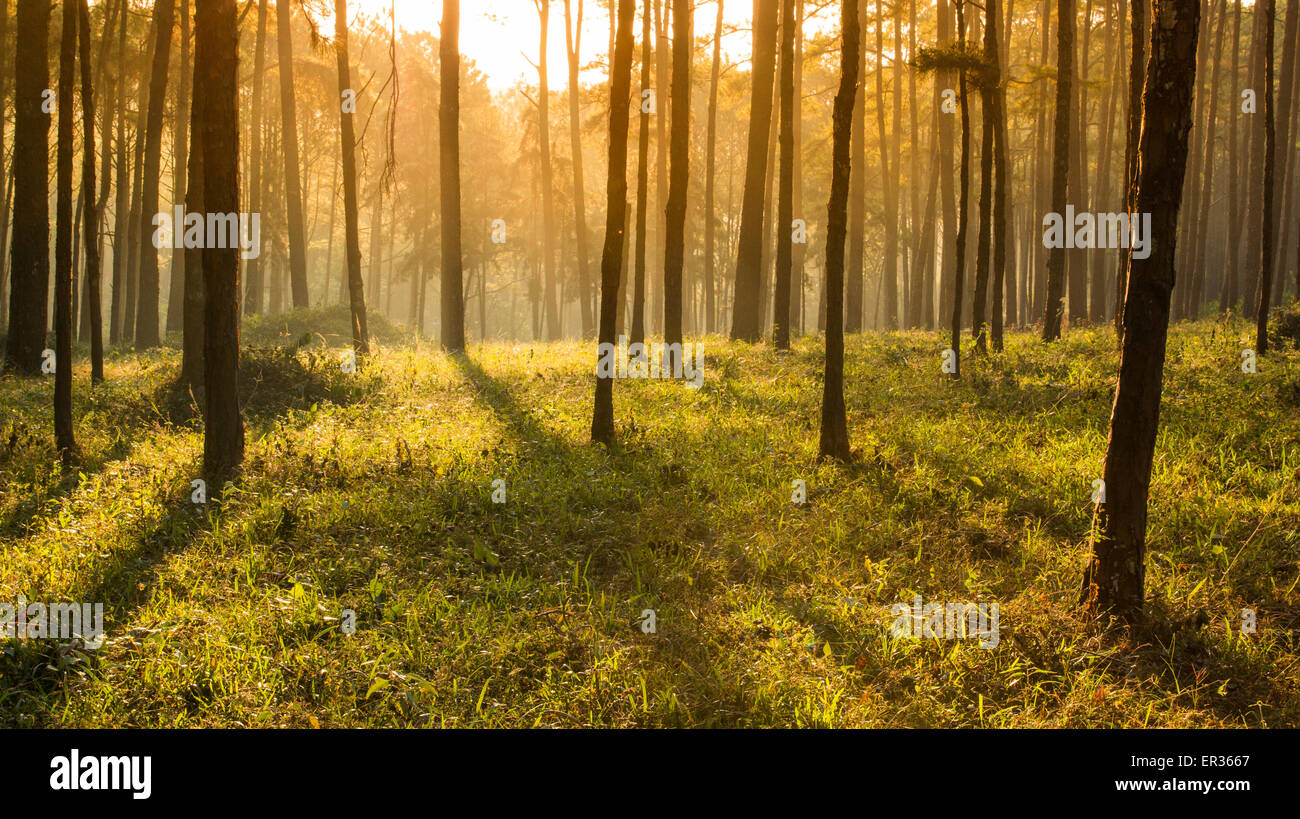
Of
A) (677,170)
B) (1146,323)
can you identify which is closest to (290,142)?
(677,170)

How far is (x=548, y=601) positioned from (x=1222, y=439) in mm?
8064

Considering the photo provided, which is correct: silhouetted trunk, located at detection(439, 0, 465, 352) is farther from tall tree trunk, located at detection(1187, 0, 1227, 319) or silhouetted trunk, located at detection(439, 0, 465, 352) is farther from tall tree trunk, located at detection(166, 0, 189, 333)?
tall tree trunk, located at detection(1187, 0, 1227, 319)

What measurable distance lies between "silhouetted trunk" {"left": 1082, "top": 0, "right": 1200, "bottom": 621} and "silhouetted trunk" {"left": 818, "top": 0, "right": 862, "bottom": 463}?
3.53 metres

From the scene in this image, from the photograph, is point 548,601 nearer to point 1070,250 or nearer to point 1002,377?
point 1002,377

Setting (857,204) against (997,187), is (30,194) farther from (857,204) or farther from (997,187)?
(857,204)

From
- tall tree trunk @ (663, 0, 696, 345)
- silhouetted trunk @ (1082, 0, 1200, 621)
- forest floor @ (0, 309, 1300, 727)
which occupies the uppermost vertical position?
tall tree trunk @ (663, 0, 696, 345)

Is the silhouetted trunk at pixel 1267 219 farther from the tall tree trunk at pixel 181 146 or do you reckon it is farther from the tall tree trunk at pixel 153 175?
the tall tree trunk at pixel 153 175

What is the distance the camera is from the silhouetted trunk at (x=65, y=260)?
9.39 meters

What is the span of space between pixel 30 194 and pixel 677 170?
469 inches

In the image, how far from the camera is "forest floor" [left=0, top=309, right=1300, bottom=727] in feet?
16.9

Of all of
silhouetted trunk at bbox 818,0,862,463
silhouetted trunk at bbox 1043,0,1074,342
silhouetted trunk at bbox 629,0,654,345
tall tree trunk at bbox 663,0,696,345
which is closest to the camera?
silhouetted trunk at bbox 818,0,862,463

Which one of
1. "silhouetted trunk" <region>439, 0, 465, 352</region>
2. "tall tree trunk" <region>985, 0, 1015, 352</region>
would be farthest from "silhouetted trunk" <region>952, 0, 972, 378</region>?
"silhouetted trunk" <region>439, 0, 465, 352</region>

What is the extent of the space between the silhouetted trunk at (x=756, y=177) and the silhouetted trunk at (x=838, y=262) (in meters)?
8.34

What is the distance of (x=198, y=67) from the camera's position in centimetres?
888
